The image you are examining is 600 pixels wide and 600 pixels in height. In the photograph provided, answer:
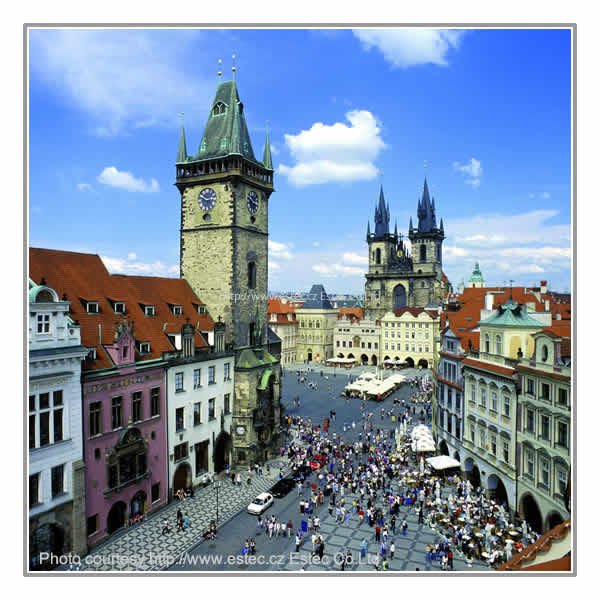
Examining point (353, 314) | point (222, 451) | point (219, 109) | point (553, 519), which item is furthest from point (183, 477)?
point (353, 314)

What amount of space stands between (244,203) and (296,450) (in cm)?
1912

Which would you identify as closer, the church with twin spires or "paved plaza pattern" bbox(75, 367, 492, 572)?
"paved plaza pattern" bbox(75, 367, 492, 572)

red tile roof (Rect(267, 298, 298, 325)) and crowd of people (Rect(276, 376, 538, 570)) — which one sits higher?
red tile roof (Rect(267, 298, 298, 325))

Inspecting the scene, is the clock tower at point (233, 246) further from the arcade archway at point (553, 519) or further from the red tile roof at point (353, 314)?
the red tile roof at point (353, 314)

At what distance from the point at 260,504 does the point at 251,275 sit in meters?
16.4

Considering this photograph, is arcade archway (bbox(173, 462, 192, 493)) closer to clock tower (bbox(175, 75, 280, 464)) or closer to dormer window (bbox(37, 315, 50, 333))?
clock tower (bbox(175, 75, 280, 464))

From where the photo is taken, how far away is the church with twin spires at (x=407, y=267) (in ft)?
338

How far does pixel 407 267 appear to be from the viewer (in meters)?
106

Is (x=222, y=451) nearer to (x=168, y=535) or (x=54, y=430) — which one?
(x=168, y=535)

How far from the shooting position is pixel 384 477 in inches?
1261

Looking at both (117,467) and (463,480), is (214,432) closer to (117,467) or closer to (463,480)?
(117,467)

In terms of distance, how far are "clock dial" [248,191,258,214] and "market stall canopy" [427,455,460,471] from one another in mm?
21334

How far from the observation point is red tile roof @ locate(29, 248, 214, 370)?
80.7ft

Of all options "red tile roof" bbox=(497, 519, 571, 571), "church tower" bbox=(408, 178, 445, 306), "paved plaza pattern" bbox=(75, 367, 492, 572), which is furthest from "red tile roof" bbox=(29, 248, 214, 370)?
"church tower" bbox=(408, 178, 445, 306)
